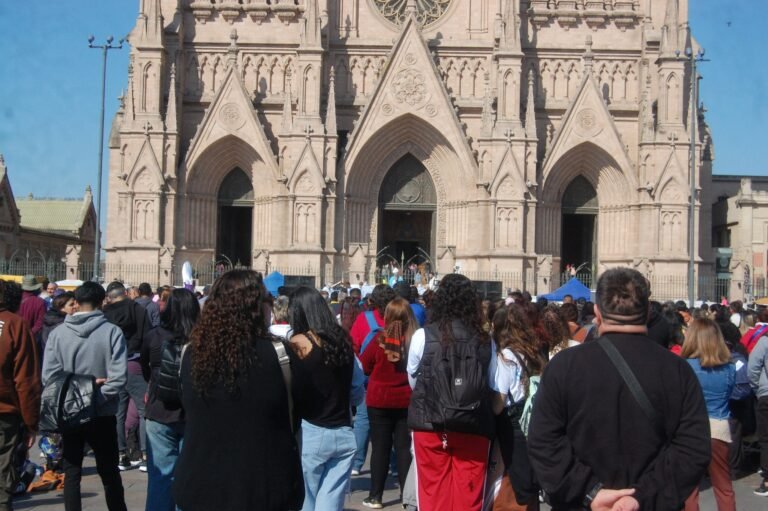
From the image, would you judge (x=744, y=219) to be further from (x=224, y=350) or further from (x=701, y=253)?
(x=224, y=350)

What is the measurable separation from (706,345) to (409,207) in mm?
25841

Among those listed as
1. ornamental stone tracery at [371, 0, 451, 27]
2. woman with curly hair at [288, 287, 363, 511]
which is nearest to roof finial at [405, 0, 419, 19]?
ornamental stone tracery at [371, 0, 451, 27]

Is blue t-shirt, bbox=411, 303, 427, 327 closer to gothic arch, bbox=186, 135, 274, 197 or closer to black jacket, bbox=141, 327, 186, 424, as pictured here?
black jacket, bbox=141, 327, 186, 424

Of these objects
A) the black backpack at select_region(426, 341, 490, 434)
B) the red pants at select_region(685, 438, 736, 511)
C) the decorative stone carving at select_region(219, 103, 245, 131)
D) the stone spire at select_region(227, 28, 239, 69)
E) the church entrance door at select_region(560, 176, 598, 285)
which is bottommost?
the red pants at select_region(685, 438, 736, 511)

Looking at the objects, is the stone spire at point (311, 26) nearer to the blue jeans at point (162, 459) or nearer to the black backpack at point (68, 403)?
the black backpack at point (68, 403)

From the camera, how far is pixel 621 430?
397cm

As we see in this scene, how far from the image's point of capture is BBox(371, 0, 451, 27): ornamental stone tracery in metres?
33.4

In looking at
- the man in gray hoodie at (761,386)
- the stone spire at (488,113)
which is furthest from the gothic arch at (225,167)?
the man in gray hoodie at (761,386)

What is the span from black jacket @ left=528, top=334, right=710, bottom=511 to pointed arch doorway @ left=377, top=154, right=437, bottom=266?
2804 centimetres

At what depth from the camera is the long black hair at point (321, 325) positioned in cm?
559

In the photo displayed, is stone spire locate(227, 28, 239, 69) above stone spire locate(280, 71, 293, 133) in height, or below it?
above

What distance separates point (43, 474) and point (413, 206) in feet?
81.3

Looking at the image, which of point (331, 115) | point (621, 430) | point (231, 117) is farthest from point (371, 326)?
point (231, 117)

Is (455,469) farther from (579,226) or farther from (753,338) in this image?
(579,226)
